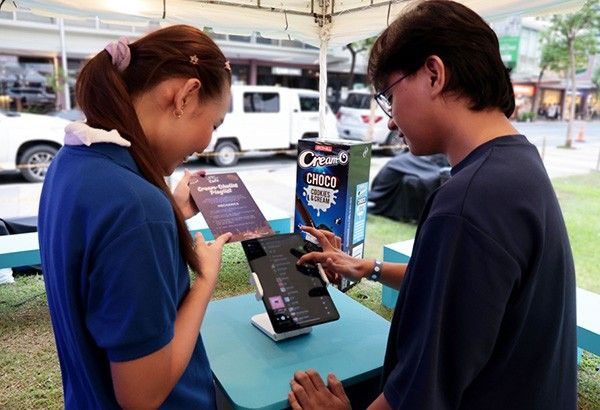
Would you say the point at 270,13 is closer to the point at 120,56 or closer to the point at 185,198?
the point at 185,198

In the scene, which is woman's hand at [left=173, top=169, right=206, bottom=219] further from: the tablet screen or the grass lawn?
the grass lawn

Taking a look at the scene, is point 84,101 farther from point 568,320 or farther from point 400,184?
point 400,184

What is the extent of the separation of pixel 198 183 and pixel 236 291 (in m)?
2.35

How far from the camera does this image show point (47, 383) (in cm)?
262

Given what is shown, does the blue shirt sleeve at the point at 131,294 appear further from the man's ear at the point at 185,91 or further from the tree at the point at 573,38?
the tree at the point at 573,38

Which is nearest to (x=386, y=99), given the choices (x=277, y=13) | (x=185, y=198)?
(x=185, y=198)

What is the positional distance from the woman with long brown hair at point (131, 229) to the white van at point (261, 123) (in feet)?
28.1

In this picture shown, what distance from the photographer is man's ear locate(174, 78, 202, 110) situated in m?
0.98

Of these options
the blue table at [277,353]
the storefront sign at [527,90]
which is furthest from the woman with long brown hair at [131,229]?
the storefront sign at [527,90]

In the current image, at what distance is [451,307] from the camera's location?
0.84m

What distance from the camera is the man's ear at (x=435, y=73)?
937mm

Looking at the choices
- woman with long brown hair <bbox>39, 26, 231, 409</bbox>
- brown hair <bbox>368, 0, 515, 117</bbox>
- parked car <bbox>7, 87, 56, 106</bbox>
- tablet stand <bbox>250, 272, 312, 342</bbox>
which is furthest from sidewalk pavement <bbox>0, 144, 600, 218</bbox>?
parked car <bbox>7, 87, 56, 106</bbox>

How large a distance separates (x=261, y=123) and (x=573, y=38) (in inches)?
364

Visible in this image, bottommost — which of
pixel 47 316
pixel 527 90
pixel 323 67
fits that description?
pixel 47 316
